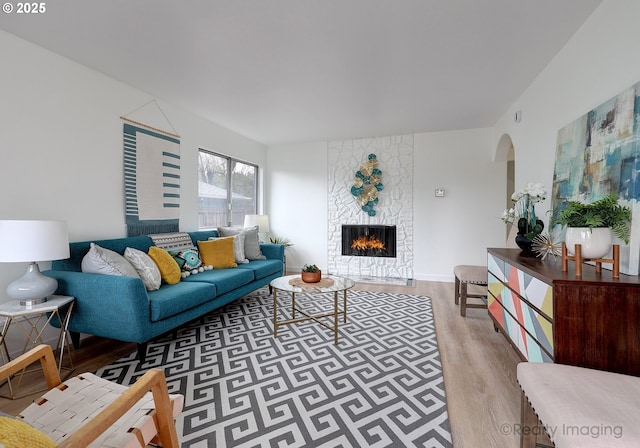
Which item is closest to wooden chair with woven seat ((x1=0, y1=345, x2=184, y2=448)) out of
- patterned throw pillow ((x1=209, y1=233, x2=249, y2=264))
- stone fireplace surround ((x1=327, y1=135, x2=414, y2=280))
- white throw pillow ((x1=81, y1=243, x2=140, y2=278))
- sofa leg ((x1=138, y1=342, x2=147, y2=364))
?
sofa leg ((x1=138, y1=342, x2=147, y2=364))

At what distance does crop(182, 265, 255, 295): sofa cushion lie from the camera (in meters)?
2.80

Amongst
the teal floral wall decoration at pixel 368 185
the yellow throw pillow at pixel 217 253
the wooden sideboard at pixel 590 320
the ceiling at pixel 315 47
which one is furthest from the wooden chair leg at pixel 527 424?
the teal floral wall decoration at pixel 368 185

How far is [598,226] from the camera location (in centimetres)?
150

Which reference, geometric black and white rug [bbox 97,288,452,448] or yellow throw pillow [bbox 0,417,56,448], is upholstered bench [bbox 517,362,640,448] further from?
yellow throw pillow [bbox 0,417,56,448]

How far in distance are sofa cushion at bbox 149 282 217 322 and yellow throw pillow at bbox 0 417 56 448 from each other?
1548mm

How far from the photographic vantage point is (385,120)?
4.11 metres

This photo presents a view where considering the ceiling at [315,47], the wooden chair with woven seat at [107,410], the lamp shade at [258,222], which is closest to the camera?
the wooden chair with woven seat at [107,410]

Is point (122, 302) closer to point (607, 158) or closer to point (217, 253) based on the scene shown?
point (217, 253)

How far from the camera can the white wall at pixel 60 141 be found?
7.00 feet

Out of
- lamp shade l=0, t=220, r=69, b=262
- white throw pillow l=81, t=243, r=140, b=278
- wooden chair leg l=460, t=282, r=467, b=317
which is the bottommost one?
wooden chair leg l=460, t=282, r=467, b=317

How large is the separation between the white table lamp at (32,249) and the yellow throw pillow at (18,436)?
63.5 inches

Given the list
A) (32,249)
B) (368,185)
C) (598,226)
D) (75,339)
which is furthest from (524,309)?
(368,185)

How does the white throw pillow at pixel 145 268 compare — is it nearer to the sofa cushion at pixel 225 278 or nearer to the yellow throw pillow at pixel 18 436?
the sofa cushion at pixel 225 278

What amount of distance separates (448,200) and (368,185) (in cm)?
132
